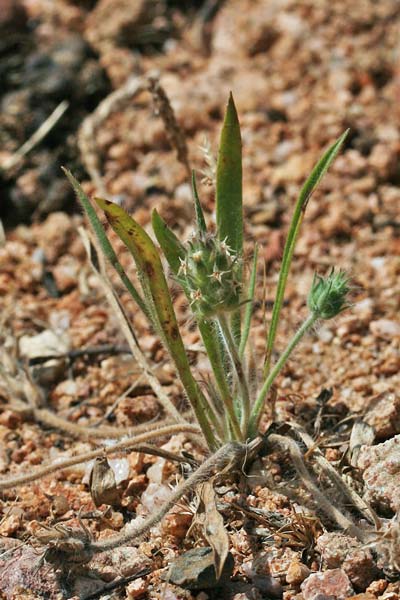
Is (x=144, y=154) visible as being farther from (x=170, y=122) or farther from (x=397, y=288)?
(x=397, y=288)

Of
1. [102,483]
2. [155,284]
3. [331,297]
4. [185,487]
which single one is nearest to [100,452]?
[102,483]

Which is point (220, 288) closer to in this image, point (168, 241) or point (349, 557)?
point (168, 241)

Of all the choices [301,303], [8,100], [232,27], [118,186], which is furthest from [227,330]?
[232,27]

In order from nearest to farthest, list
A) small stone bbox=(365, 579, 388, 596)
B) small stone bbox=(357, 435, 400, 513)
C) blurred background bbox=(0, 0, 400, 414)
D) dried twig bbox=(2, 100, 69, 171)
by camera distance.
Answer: small stone bbox=(365, 579, 388, 596)
small stone bbox=(357, 435, 400, 513)
blurred background bbox=(0, 0, 400, 414)
dried twig bbox=(2, 100, 69, 171)

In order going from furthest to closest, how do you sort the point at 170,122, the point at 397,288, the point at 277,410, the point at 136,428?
the point at 397,288, the point at 170,122, the point at 277,410, the point at 136,428

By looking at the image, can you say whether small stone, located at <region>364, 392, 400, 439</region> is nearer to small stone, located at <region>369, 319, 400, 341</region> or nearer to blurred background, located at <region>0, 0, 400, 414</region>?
blurred background, located at <region>0, 0, 400, 414</region>

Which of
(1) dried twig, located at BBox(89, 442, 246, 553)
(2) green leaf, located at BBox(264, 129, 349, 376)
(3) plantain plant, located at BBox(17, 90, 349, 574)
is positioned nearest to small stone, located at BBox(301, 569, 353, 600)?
(3) plantain plant, located at BBox(17, 90, 349, 574)

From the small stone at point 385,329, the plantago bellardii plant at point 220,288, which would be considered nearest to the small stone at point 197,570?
the plantago bellardii plant at point 220,288
